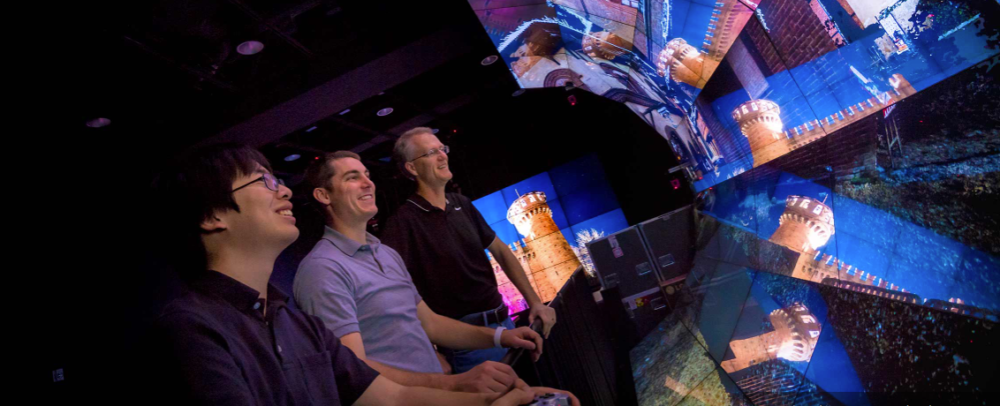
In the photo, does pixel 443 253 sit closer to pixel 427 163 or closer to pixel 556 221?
pixel 427 163

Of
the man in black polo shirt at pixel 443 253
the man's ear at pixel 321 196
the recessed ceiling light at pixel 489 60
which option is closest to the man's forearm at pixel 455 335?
the man in black polo shirt at pixel 443 253

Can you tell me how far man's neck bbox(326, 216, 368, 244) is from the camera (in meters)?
1.93

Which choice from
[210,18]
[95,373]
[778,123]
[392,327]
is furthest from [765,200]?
[95,373]

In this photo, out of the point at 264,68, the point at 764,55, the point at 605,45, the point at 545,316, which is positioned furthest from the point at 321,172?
the point at 264,68

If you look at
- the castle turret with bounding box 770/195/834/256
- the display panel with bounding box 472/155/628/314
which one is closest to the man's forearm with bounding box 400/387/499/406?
the castle turret with bounding box 770/195/834/256

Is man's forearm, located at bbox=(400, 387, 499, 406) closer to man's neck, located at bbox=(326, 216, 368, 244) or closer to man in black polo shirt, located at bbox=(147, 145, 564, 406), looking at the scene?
man in black polo shirt, located at bbox=(147, 145, 564, 406)

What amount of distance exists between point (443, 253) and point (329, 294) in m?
0.91

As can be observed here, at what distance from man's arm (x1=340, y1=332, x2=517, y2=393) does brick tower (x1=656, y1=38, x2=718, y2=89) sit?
154cm

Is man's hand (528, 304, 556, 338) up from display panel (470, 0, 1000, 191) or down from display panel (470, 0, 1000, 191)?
down

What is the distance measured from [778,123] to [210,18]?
4.21 m

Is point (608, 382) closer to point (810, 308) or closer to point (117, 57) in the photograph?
point (810, 308)

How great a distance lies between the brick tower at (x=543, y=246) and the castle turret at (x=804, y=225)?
23.9 ft

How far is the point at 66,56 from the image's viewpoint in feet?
12.7

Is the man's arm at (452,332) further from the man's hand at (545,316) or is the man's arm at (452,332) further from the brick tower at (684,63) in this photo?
the brick tower at (684,63)
